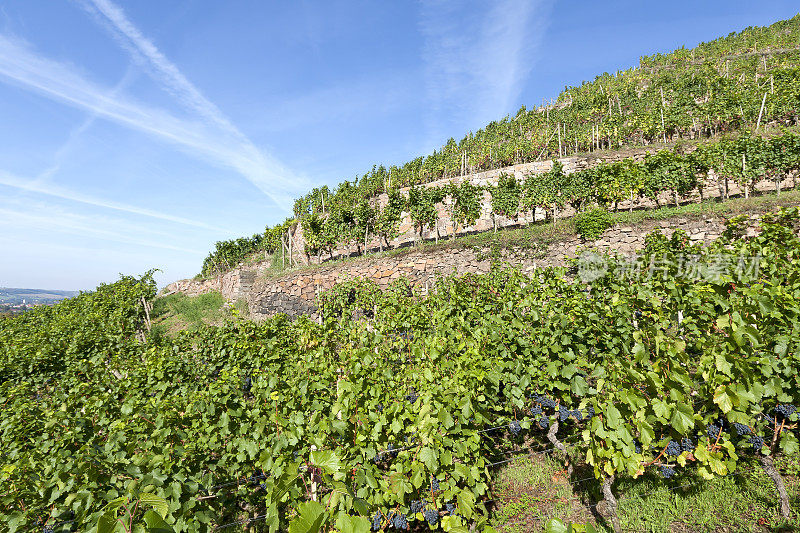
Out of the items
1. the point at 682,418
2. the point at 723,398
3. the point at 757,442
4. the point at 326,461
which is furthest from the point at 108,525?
the point at 757,442

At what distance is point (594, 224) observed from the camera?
1335 centimetres

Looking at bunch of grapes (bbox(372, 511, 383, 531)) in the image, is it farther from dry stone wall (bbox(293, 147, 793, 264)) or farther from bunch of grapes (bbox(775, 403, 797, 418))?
dry stone wall (bbox(293, 147, 793, 264))

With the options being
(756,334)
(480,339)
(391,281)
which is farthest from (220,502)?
(391,281)

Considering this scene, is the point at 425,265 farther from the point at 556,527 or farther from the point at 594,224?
the point at 556,527

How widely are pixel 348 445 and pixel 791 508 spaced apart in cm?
465

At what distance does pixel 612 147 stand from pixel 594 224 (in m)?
17.4

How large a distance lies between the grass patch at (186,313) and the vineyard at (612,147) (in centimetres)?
656

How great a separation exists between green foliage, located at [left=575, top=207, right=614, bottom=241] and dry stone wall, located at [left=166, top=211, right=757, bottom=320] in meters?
0.24

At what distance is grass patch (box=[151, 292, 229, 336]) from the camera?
18.5m

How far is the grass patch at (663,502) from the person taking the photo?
12.3 ft

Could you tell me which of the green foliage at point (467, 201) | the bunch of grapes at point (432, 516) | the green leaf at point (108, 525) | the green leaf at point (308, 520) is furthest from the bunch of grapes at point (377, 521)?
the green foliage at point (467, 201)

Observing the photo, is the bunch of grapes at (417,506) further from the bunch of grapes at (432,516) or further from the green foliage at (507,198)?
the green foliage at (507,198)

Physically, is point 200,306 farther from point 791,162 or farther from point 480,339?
point 791,162

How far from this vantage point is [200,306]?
23234 mm
